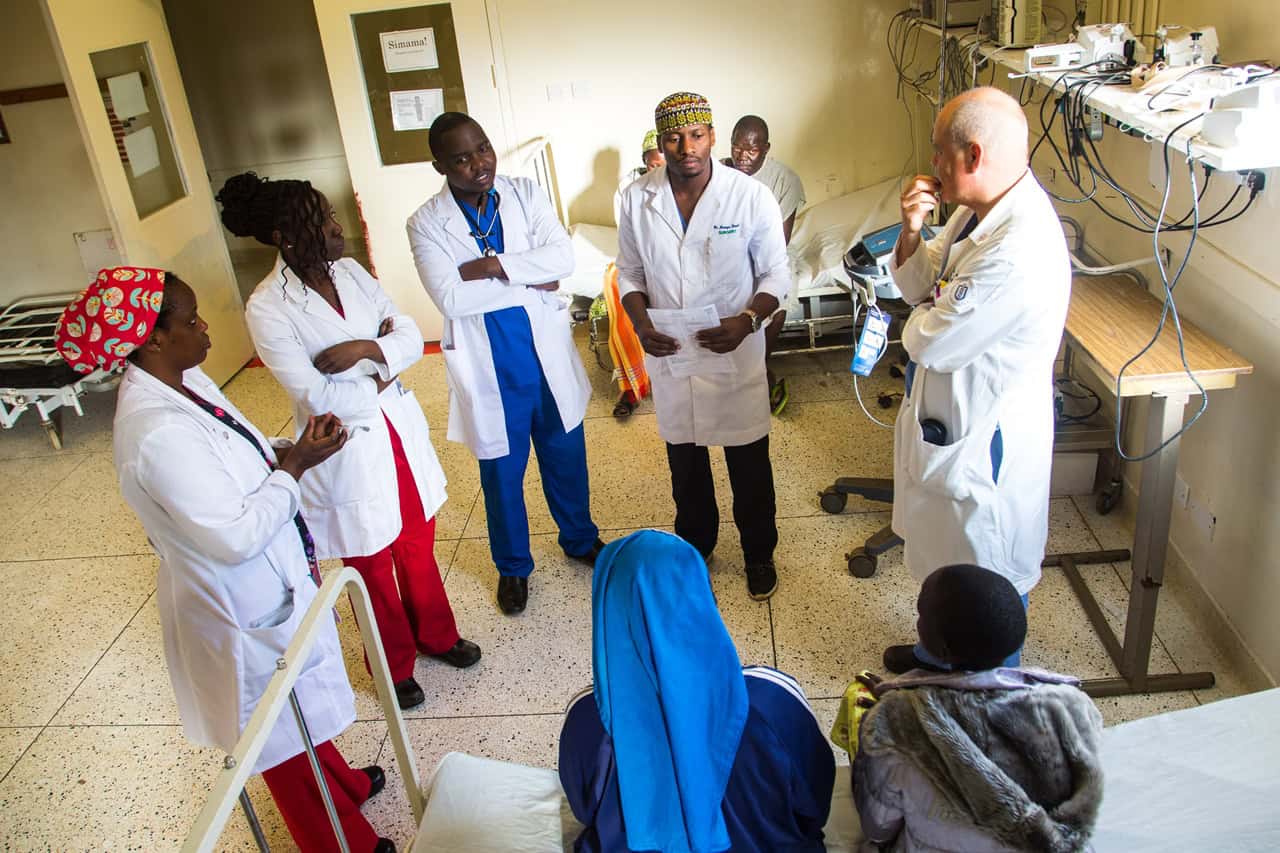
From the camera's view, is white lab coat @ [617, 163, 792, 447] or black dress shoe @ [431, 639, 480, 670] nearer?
white lab coat @ [617, 163, 792, 447]

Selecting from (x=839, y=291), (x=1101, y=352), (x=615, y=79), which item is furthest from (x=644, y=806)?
(x=615, y=79)

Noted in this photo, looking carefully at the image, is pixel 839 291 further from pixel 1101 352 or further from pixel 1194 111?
pixel 1194 111

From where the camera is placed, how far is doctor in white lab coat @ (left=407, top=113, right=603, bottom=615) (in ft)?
8.79

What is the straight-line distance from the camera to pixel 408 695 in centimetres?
Answer: 270

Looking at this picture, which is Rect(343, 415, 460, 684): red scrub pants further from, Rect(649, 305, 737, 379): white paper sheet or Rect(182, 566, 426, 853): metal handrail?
Rect(649, 305, 737, 379): white paper sheet

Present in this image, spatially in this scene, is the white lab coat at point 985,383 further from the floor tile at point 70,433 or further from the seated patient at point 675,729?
the floor tile at point 70,433

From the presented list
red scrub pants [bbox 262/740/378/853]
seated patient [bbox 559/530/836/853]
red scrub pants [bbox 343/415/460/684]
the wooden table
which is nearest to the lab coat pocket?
red scrub pants [bbox 262/740/378/853]

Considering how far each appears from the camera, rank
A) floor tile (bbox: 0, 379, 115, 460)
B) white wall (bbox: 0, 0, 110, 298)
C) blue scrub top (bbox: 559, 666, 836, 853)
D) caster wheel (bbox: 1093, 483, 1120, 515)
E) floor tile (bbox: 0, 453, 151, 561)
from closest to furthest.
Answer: blue scrub top (bbox: 559, 666, 836, 853) → caster wheel (bbox: 1093, 483, 1120, 515) → floor tile (bbox: 0, 453, 151, 561) → floor tile (bbox: 0, 379, 115, 460) → white wall (bbox: 0, 0, 110, 298)

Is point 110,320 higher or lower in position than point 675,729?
higher

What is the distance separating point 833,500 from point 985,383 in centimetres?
A: 132

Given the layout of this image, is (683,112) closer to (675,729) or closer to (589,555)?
(589,555)

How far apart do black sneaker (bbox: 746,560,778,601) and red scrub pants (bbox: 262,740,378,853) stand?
4.31ft

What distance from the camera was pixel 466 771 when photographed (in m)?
2.03

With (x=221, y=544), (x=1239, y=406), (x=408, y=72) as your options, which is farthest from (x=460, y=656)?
(x=408, y=72)
